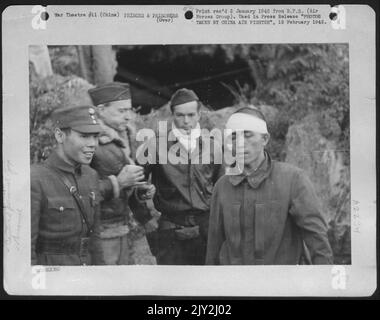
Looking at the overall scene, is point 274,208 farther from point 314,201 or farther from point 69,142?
point 69,142

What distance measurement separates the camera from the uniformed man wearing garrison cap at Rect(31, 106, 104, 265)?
202cm

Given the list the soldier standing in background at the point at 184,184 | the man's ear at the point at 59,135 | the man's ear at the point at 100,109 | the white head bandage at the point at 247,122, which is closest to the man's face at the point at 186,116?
the soldier standing in background at the point at 184,184

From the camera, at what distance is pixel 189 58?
6.62 feet

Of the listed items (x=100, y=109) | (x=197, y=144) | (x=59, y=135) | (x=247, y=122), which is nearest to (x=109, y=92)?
(x=100, y=109)

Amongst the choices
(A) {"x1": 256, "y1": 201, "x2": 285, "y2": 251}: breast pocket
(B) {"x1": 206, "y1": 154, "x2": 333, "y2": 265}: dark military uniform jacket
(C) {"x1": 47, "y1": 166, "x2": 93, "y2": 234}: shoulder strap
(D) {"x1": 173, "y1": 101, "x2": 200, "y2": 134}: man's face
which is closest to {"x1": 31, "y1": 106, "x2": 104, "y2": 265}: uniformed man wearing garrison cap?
(C) {"x1": 47, "y1": 166, "x2": 93, "y2": 234}: shoulder strap

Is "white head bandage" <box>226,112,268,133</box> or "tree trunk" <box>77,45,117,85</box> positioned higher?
"tree trunk" <box>77,45,117,85</box>

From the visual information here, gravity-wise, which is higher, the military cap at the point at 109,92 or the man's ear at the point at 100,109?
the military cap at the point at 109,92

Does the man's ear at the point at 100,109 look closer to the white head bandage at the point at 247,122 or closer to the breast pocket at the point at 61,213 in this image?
the breast pocket at the point at 61,213

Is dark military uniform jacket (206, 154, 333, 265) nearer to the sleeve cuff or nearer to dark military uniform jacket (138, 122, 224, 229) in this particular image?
dark military uniform jacket (138, 122, 224, 229)

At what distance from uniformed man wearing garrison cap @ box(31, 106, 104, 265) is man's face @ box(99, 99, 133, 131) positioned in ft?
0.11

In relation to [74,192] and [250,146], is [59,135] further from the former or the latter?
[250,146]

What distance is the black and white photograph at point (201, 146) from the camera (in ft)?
6.61

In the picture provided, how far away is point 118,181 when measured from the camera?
2025 mm
